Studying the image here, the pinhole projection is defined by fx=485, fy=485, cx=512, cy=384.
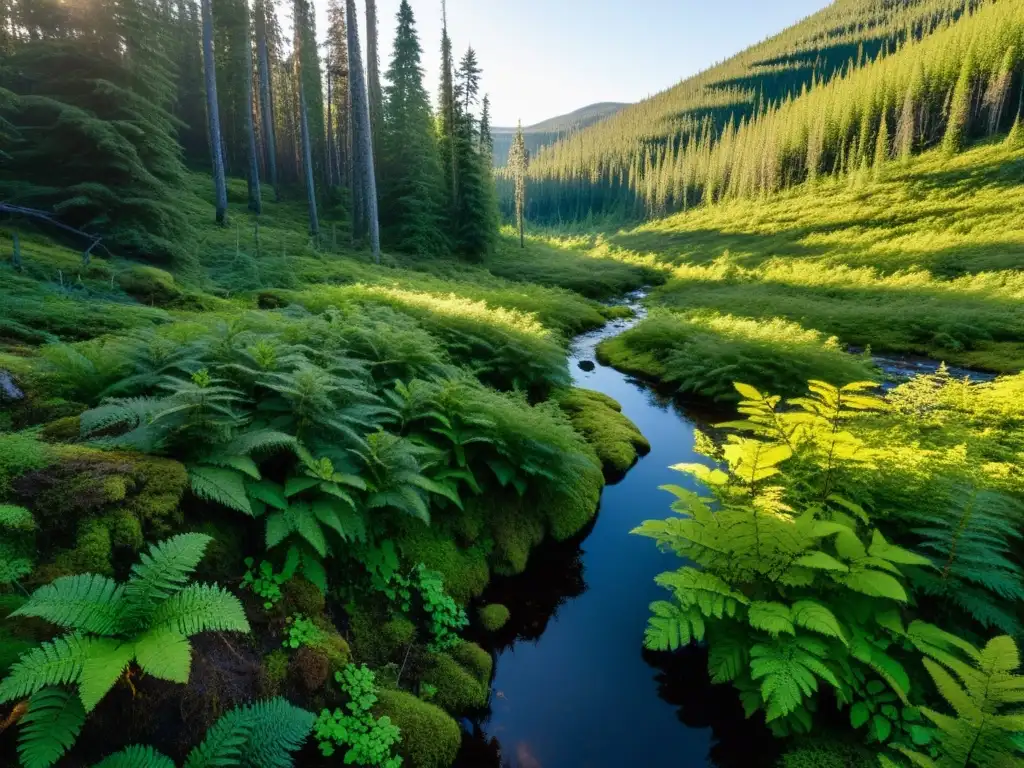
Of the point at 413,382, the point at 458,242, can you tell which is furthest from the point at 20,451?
the point at 458,242

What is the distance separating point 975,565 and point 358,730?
559 centimetres

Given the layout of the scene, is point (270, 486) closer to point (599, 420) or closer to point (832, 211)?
point (599, 420)

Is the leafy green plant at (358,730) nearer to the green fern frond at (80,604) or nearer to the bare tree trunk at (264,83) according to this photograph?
the green fern frond at (80,604)

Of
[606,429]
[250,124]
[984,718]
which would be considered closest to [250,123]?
[250,124]

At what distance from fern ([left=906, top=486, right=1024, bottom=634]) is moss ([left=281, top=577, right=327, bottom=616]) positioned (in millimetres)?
5383

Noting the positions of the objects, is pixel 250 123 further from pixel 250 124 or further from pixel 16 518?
pixel 16 518

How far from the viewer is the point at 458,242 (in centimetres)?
3553

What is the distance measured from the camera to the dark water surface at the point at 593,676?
14.4 feet

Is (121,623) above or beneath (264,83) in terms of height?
beneath

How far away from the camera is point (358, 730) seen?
368cm

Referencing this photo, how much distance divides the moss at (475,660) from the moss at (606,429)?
16.0 feet

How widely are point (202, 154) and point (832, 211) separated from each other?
68.7 m

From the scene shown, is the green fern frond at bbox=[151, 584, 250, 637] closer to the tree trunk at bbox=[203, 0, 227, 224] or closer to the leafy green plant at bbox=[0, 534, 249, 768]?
the leafy green plant at bbox=[0, 534, 249, 768]

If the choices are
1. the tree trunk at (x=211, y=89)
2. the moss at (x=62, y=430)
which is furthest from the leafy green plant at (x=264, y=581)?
the tree trunk at (x=211, y=89)
